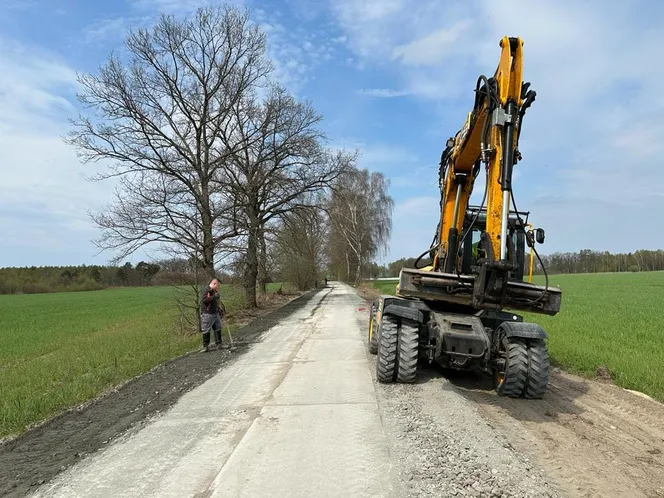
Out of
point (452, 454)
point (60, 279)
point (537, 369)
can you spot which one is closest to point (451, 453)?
point (452, 454)

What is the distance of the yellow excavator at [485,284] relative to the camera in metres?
5.55

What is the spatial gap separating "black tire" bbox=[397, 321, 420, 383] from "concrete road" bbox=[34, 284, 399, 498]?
0.55 m

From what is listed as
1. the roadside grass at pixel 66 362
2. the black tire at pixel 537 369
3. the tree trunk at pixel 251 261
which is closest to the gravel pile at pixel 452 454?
the black tire at pixel 537 369

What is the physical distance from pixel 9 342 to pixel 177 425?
18436 millimetres

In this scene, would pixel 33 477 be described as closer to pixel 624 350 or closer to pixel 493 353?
pixel 493 353

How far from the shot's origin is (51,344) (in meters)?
18.0

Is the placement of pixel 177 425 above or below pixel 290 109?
below

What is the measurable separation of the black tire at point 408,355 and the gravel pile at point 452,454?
0.85 metres

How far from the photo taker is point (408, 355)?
677 cm

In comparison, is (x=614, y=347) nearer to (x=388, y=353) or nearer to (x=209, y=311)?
(x=388, y=353)

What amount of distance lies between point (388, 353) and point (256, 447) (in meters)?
2.84

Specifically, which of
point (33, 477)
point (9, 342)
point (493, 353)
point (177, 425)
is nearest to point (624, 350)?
point (493, 353)

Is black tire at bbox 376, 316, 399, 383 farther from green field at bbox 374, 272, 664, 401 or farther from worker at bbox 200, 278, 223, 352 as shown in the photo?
worker at bbox 200, 278, 223, 352

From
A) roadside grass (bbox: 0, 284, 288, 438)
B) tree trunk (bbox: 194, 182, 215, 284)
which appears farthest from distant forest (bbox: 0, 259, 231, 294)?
tree trunk (bbox: 194, 182, 215, 284)
